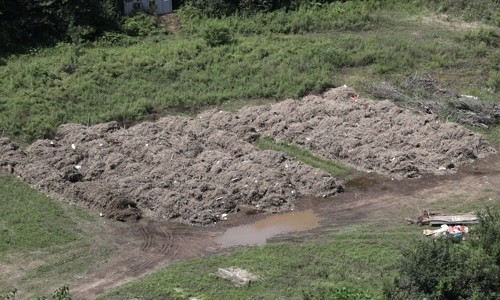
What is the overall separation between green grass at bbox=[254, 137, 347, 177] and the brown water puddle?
279 cm

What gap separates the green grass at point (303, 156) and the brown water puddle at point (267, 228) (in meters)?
2.79

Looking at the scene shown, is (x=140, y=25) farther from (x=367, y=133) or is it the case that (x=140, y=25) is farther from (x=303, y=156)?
(x=367, y=133)

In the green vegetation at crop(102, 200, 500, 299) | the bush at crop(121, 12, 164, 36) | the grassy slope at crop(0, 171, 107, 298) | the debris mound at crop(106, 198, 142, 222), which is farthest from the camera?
the bush at crop(121, 12, 164, 36)

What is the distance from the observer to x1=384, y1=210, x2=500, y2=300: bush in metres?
Answer: 19.6

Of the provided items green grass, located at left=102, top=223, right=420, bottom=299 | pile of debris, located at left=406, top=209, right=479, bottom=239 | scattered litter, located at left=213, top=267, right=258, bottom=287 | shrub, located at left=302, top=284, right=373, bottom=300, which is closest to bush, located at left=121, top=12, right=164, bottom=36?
green grass, located at left=102, top=223, right=420, bottom=299

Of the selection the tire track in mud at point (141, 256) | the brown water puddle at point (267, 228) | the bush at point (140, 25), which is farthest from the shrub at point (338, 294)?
the bush at point (140, 25)

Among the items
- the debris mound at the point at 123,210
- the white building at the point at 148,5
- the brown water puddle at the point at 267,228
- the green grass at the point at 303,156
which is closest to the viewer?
the brown water puddle at the point at 267,228

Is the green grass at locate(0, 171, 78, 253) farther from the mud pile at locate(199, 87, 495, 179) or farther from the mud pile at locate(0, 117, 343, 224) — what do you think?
the mud pile at locate(199, 87, 495, 179)

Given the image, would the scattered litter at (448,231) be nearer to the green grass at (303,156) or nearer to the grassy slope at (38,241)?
the green grass at (303,156)

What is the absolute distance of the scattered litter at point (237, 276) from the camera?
21542 mm

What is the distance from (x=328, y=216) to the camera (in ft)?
83.5

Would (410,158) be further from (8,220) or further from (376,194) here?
(8,220)

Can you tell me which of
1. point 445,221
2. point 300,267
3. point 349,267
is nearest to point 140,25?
point 445,221

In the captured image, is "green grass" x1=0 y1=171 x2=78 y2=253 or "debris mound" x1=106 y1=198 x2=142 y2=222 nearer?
"green grass" x1=0 y1=171 x2=78 y2=253
